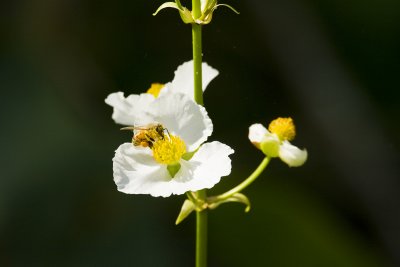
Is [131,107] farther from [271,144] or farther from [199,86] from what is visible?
[271,144]

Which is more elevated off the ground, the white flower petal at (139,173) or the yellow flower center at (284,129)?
the yellow flower center at (284,129)

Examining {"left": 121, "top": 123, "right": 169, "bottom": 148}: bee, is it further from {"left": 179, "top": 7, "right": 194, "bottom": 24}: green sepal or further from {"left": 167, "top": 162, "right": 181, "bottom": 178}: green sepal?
{"left": 179, "top": 7, "right": 194, "bottom": 24}: green sepal

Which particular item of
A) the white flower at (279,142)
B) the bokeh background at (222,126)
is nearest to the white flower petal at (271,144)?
the white flower at (279,142)

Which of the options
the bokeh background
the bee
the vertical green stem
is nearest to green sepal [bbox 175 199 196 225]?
the vertical green stem

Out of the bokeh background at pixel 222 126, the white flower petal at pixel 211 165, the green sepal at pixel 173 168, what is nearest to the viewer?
the white flower petal at pixel 211 165

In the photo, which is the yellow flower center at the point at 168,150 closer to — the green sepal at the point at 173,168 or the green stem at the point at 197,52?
the green sepal at the point at 173,168

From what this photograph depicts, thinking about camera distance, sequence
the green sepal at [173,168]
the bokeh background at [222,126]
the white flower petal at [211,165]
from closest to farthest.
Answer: the white flower petal at [211,165] → the green sepal at [173,168] → the bokeh background at [222,126]
